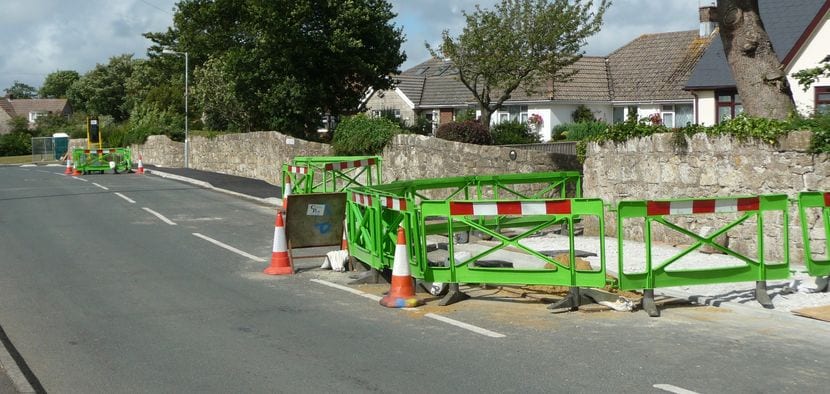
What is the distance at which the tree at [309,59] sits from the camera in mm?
31609

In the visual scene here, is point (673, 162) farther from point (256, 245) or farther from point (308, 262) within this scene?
point (256, 245)

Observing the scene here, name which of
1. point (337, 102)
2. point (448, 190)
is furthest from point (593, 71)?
point (448, 190)

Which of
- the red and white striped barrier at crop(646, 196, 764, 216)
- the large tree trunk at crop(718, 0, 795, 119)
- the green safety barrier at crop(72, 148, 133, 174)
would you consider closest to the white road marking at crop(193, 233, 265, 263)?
the red and white striped barrier at crop(646, 196, 764, 216)

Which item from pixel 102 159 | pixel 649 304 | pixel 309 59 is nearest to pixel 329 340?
pixel 649 304

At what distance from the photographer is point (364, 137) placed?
2511cm

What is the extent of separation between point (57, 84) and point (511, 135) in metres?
116

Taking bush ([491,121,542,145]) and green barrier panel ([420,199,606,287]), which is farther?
bush ([491,121,542,145])

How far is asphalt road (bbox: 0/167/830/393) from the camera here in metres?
6.89

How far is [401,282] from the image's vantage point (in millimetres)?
10047

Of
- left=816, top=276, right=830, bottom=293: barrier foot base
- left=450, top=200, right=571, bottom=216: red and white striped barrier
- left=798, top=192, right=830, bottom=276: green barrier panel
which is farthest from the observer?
left=816, top=276, right=830, bottom=293: barrier foot base

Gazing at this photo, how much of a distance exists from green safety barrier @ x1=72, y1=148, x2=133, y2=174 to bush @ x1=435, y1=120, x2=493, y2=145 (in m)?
18.4

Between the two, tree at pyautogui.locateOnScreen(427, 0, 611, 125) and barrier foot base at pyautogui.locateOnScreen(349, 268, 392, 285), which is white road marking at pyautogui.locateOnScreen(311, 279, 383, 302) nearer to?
barrier foot base at pyautogui.locateOnScreen(349, 268, 392, 285)

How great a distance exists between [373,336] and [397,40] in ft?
88.7

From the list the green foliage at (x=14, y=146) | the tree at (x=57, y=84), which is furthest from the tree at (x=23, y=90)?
the green foliage at (x=14, y=146)
